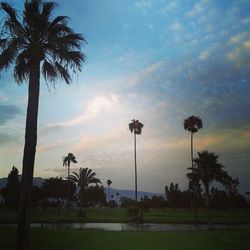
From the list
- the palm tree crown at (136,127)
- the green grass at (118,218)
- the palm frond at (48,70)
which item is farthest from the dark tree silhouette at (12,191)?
the palm frond at (48,70)

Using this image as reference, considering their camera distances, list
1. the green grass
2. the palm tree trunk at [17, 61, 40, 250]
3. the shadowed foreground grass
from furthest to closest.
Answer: the green grass < the shadowed foreground grass < the palm tree trunk at [17, 61, 40, 250]

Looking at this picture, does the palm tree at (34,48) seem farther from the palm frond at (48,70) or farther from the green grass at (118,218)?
the green grass at (118,218)

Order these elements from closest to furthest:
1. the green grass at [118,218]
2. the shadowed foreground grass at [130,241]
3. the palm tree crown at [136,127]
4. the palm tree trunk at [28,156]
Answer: the palm tree trunk at [28,156] → the shadowed foreground grass at [130,241] → the green grass at [118,218] → the palm tree crown at [136,127]

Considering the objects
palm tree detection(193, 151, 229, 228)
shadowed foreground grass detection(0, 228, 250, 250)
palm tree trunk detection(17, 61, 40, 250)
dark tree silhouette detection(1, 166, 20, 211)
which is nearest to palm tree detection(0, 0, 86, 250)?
palm tree trunk detection(17, 61, 40, 250)

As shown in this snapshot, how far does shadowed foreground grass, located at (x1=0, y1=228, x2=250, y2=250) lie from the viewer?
29.3 meters

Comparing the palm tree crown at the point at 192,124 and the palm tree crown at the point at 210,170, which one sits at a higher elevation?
the palm tree crown at the point at 192,124

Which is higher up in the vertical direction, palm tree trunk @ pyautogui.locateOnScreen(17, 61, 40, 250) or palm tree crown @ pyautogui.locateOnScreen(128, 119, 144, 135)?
palm tree crown @ pyautogui.locateOnScreen(128, 119, 144, 135)

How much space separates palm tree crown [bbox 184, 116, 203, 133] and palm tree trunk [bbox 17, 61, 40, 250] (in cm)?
6742

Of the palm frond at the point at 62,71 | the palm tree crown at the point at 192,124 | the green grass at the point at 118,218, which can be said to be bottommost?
the green grass at the point at 118,218

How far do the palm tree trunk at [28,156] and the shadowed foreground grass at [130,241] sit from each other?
1011 centimetres

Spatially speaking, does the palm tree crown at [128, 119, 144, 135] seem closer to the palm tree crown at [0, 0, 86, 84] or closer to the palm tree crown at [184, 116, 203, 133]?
the palm tree crown at [184, 116, 203, 133]

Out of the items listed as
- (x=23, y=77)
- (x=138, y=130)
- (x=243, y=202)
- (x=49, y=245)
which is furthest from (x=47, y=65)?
(x=243, y=202)

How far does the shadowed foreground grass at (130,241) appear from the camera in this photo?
2934cm

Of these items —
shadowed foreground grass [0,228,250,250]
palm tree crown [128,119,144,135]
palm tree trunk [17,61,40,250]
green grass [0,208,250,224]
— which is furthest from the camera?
palm tree crown [128,119,144,135]
